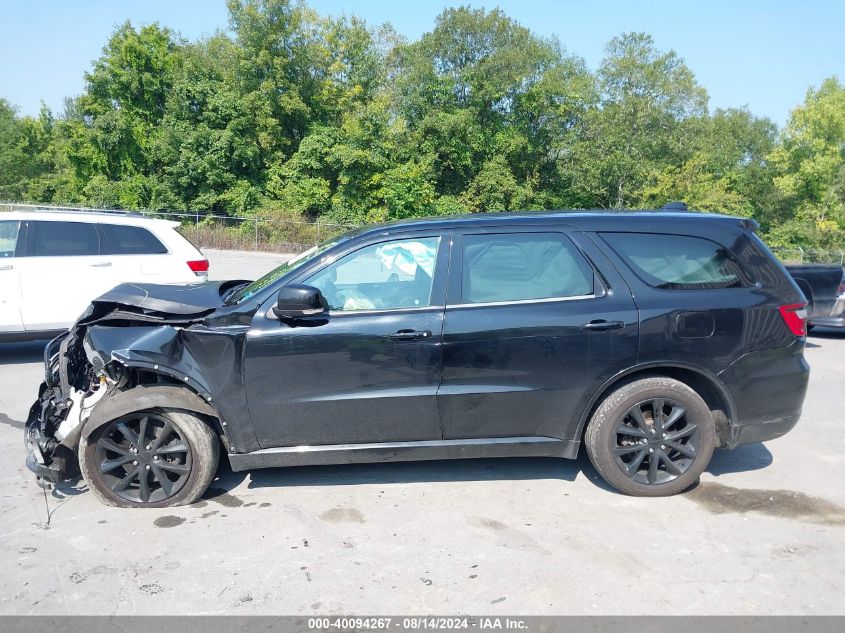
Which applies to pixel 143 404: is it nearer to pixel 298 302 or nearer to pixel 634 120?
pixel 298 302

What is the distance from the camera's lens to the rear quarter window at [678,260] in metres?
4.64

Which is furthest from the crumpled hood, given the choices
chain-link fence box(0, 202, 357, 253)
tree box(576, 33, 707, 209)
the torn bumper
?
tree box(576, 33, 707, 209)

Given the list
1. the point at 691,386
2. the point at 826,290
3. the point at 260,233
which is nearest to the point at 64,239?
the point at 691,386

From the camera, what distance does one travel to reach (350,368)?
4.37 m

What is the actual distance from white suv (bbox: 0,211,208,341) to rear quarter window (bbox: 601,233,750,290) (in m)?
5.30

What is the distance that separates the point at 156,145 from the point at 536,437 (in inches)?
1485

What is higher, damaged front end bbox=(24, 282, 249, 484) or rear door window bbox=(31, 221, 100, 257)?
rear door window bbox=(31, 221, 100, 257)

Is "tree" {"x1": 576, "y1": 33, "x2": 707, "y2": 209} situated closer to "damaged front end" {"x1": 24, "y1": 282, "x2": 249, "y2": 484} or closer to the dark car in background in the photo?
the dark car in background

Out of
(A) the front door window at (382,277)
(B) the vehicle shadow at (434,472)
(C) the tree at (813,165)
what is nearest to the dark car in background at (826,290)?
(B) the vehicle shadow at (434,472)

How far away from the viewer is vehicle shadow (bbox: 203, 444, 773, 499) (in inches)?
192

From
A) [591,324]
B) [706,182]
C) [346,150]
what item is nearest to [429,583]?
[591,324]

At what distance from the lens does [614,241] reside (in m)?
4.67

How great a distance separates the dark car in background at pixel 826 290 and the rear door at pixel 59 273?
30.9ft

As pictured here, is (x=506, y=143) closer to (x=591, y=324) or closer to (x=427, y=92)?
(x=427, y=92)
